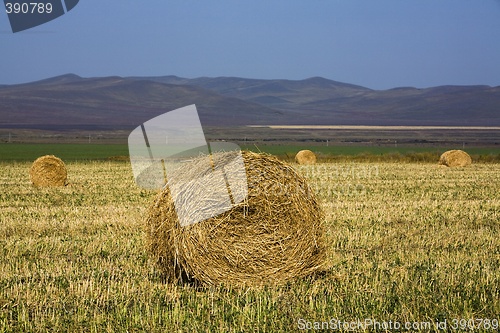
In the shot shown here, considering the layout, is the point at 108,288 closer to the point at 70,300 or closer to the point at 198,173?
the point at 70,300

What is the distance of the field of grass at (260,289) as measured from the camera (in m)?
7.13

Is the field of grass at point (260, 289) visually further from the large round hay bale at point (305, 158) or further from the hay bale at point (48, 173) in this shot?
the large round hay bale at point (305, 158)

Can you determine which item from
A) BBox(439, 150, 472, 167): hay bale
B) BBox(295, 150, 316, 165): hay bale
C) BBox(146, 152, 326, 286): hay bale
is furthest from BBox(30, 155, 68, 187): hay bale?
BBox(439, 150, 472, 167): hay bale

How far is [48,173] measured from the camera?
73.0ft

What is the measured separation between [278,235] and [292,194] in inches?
21.6

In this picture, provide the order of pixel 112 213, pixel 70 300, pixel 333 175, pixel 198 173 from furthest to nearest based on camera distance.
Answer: pixel 333 175
pixel 112 213
pixel 198 173
pixel 70 300

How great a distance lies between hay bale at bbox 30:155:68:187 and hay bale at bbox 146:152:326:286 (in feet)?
45.3

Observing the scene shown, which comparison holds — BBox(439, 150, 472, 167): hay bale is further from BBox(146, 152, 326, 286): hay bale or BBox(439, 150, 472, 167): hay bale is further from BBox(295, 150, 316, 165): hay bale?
BBox(146, 152, 326, 286): hay bale

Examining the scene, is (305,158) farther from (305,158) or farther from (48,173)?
(48,173)

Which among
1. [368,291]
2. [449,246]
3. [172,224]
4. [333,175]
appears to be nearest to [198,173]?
[172,224]

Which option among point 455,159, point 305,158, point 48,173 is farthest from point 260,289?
point 455,159

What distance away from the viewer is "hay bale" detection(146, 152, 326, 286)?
8.50 meters

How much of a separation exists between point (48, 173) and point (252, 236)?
48.3 feet

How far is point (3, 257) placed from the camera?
10242mm
